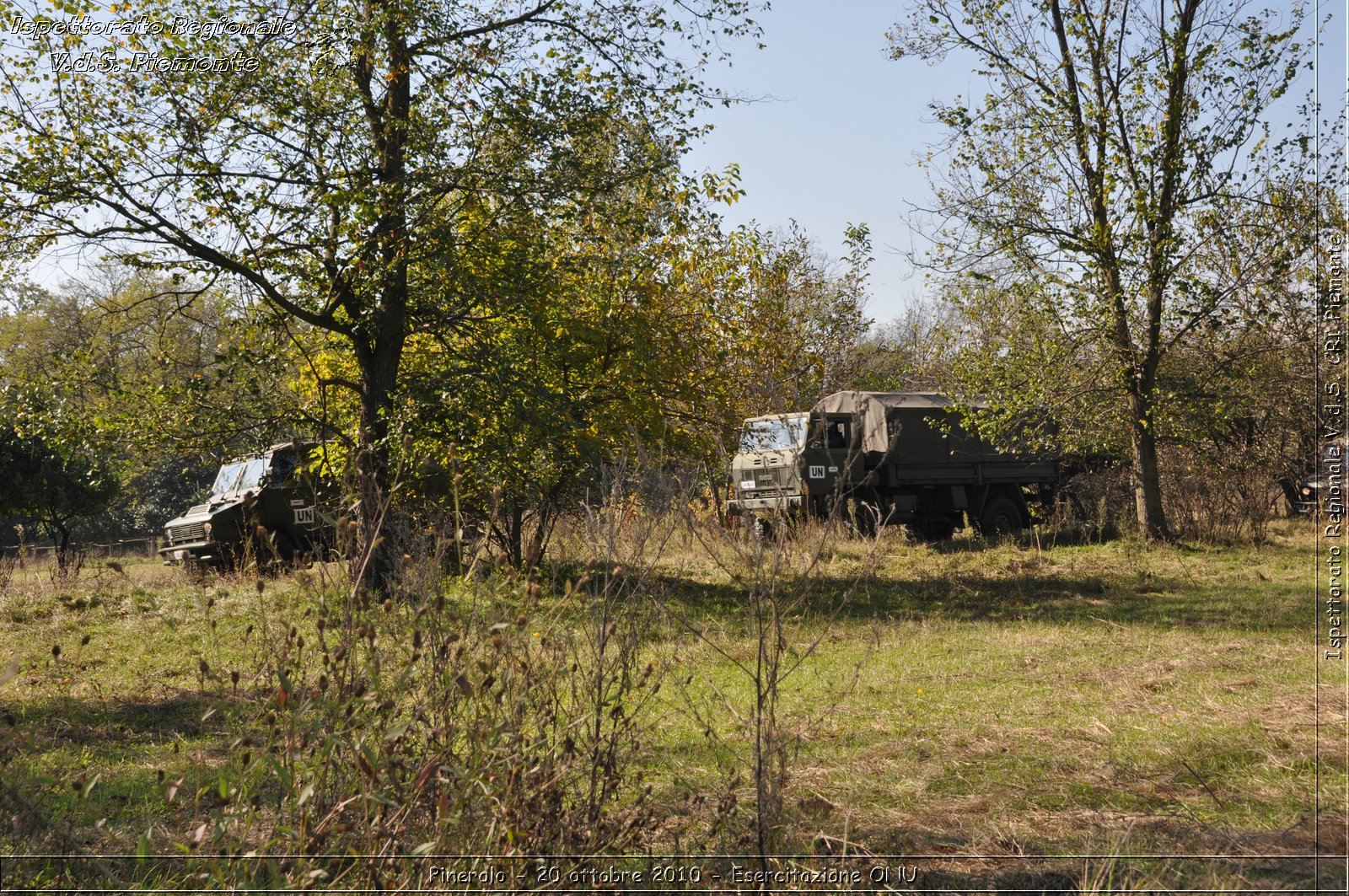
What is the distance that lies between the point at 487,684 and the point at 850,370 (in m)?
27.3

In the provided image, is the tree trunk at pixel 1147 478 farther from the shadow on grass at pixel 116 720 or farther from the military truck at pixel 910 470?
the shadow on grass at pixel 116 720

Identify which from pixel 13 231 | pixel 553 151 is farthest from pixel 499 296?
pixel 13 231

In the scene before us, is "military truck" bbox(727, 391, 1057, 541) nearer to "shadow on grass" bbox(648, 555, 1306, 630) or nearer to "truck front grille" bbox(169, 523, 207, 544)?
"shadow on grass" bbox(648, 555, 1306, 630)

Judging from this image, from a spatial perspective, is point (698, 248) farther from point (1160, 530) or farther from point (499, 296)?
point (1160, 530)

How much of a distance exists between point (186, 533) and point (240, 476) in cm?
117

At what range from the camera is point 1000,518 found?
803 inches

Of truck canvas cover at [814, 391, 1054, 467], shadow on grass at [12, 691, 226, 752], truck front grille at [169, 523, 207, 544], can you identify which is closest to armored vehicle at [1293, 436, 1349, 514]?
truck canvas cover at [814, 391, 1054, 467]

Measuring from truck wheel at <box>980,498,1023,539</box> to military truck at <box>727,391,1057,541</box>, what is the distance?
0.6 inches

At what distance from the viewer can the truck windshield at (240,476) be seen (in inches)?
639

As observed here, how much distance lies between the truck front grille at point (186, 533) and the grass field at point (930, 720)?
346 cm

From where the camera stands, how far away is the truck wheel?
20.1m

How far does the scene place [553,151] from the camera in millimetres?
11711

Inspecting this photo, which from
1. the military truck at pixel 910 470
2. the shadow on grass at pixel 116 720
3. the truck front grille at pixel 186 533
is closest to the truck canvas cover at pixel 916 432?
the military truck at pixel 910 470

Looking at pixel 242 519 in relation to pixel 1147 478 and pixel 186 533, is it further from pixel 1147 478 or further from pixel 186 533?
pixel 1147 478
